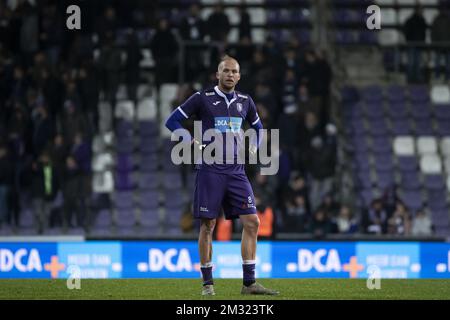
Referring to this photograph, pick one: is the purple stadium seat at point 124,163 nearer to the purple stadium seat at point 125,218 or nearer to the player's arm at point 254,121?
the purple stadium seat at point 125,218

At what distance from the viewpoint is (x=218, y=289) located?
1331 centimetres

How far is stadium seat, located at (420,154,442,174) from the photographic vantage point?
80.0 feet

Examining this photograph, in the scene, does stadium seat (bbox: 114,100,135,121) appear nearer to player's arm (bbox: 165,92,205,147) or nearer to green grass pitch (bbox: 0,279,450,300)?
green grass pitch (bbox: 0,279,450,300)

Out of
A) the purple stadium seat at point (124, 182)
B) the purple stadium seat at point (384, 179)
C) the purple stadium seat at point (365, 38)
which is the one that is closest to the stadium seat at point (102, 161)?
the purple stadium seat at point (124, 182)

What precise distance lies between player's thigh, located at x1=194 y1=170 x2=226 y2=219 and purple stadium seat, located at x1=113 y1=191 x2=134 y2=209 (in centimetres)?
1101

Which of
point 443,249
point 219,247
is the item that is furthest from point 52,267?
point 443,249

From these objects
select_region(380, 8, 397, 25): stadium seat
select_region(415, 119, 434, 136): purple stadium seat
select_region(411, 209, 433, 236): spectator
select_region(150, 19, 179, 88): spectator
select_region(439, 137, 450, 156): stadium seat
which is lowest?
select_region(411, 209, 433, 236): spectator

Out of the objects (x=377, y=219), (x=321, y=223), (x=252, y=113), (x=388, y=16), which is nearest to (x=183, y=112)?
(x=252, y=113)

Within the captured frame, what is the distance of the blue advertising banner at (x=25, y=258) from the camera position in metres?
19.0

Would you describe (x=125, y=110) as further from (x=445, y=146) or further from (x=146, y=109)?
(x=445, y=146)

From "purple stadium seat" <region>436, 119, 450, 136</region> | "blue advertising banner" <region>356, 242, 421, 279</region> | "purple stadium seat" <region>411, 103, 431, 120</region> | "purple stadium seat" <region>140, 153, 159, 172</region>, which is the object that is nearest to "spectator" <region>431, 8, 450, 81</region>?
"purple stadium seat" <region>411, 103, 431, 120</region>

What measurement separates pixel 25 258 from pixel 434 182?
9292 millimetres

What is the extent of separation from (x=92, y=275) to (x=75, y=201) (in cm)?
371
